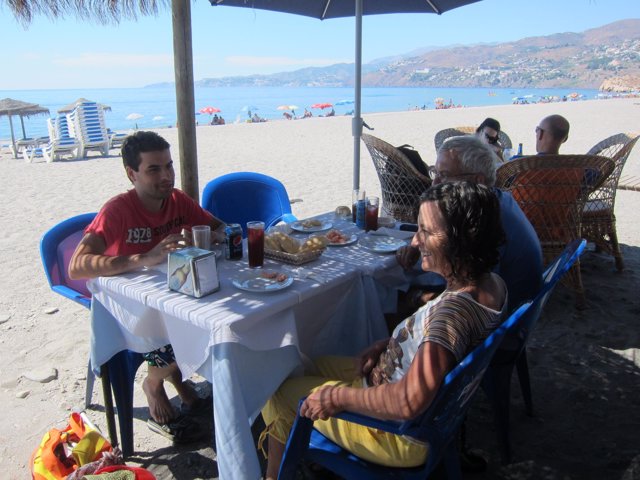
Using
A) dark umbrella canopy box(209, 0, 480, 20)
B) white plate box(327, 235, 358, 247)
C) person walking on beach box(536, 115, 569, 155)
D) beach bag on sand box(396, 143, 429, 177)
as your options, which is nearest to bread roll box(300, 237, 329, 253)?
white plate box(327, 235, 358, 247)

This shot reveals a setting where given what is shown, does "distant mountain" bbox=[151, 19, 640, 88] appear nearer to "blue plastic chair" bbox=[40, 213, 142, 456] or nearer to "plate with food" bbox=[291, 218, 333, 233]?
"plate with food" bbox=[291, 218, 333, 233]

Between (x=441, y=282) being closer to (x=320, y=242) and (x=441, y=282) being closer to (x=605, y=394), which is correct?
(x=320, y=242)

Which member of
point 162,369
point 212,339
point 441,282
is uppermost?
point 212,339

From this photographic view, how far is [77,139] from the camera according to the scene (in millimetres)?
12734

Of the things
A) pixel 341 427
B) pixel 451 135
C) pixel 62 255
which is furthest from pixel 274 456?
pixel 451 135

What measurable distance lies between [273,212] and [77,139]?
11.3m

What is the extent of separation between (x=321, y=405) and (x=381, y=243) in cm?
104

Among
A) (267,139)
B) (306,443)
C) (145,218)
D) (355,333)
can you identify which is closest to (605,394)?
(355,333)

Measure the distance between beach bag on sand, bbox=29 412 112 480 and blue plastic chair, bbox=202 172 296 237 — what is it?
173 cm

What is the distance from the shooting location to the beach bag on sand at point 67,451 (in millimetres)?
1695

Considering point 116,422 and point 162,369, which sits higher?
point 162,369

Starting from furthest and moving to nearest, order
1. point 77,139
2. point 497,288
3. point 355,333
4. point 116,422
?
point 77,139, point 116,422, point 355,333, point 497,288

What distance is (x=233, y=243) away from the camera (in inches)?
78.4

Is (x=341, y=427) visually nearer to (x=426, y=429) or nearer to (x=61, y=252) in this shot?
(x=426, y=429)
